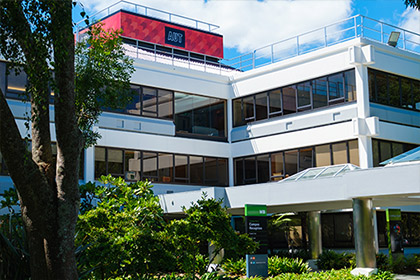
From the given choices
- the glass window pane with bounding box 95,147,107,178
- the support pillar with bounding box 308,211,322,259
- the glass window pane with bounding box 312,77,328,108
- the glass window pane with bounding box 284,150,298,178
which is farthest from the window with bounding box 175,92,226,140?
the support pillar with bounding box 308,211,322,259

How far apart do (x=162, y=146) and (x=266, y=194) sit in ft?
29.9

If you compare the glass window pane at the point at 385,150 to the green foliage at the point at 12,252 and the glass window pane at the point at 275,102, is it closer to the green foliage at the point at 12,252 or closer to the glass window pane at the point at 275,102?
the glass window pane at the point at 275,102

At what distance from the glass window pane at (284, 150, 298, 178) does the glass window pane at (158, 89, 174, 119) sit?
6.70 metres

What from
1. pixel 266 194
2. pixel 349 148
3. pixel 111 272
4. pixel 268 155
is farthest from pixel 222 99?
pixel 111 272

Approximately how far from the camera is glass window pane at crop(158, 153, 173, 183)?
29.9m

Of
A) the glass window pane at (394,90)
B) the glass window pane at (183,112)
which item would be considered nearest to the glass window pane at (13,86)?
the glass window pane at (183,112)

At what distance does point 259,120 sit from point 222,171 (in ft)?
12.1

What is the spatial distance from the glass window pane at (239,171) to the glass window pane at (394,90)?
892 centimetres

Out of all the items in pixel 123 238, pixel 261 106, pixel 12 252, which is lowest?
pixel 12 252

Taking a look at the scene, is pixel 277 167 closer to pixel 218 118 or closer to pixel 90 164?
pixel 218 118

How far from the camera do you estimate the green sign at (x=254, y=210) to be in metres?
20.2

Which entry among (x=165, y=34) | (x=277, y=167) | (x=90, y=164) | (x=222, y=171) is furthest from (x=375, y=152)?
(x=165, y=34)

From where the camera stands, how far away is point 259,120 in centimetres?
3150

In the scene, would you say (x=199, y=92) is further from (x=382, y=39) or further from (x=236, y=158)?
(x=382, y=39)
